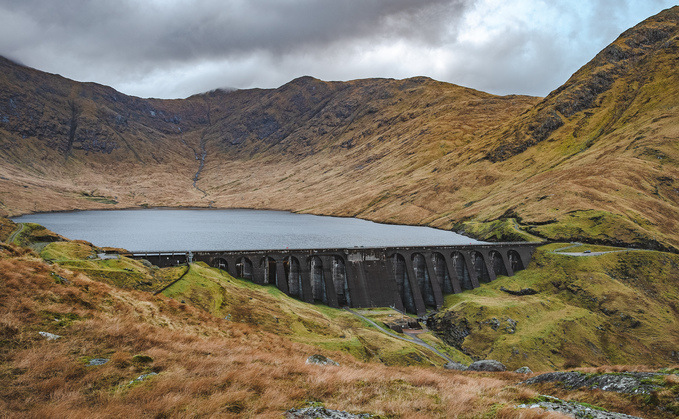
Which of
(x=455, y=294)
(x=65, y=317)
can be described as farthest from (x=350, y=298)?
(x=65, y=317)

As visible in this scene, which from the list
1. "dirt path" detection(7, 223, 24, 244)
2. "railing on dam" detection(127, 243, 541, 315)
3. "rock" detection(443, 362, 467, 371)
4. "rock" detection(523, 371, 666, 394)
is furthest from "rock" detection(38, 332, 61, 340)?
"railing on dam" detection(127, 243, 541, 315)

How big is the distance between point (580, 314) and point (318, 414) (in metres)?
74.6

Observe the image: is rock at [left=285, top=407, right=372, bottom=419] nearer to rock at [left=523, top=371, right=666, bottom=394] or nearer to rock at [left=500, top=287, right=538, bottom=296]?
rock at [left=523, top=371, right=666, bottom=394]

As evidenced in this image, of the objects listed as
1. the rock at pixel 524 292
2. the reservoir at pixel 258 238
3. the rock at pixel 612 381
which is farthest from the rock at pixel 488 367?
the reservoir at pixel 258 238

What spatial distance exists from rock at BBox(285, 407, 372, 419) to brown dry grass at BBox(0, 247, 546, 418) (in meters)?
0.42

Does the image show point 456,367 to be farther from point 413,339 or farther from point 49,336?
point 49,336

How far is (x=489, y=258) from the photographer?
321 feet

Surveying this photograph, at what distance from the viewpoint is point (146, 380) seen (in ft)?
47.2

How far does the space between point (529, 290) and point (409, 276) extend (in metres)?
27.2

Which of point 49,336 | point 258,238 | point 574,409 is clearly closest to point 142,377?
point 49,336

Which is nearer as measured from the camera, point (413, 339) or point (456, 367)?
point (456, 367)

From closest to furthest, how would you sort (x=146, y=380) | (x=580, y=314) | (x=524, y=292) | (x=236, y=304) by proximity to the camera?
(x=146, y=380), (x=236, y=304), (x=580, y=314), (x=524, y=292)

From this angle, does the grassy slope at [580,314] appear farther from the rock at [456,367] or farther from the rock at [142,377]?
the rock at [142,377]

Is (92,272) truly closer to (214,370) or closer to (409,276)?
(214,370)
